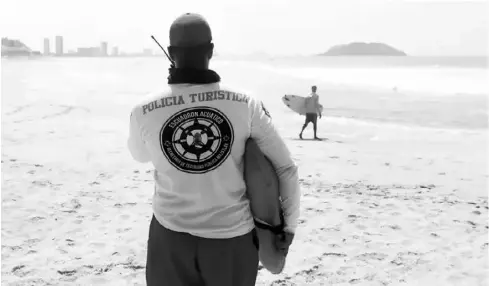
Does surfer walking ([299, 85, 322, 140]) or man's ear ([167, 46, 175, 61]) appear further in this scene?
surfer walking ([299, 85, 322, 140])

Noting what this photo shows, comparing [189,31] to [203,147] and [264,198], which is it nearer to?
[203,147]

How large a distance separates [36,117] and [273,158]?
1207cm

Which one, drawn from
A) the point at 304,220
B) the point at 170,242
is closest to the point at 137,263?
the point at 304,220

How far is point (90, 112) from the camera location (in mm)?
14688

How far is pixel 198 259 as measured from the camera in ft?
5.97

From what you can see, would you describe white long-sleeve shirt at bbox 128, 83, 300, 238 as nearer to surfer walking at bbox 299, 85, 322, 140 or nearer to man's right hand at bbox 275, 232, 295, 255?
man's right hand at bbox 275, 232, 295, 255

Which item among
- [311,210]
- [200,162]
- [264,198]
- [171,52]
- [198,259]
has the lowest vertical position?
[311,210]

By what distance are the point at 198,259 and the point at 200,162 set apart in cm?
38

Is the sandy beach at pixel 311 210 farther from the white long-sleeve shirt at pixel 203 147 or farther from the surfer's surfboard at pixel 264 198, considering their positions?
the white long-sleeve shirt at pixel 203 147

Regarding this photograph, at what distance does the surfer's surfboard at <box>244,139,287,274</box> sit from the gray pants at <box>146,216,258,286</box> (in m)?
0.06

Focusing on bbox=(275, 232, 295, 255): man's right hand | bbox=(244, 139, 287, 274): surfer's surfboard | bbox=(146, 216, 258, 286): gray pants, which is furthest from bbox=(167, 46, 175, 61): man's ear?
bbox=(275, 232, 295, 255): man's right hand

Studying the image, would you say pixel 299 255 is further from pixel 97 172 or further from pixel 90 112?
pixel 90 112

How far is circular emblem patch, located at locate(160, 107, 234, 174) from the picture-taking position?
172 cm

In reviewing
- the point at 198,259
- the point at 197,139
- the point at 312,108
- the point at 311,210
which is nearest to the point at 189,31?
the point at 197,139
